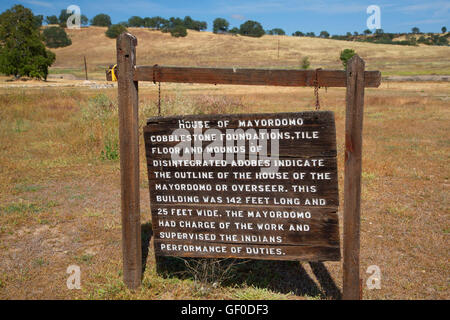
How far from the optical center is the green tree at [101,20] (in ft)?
384

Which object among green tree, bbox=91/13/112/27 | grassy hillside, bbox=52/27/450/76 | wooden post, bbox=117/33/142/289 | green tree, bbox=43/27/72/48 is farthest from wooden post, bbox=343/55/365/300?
green tree, bbox=91/13/112/27

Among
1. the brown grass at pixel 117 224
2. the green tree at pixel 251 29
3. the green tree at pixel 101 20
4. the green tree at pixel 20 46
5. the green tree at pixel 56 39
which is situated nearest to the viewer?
the brown grass at pixel 117 224

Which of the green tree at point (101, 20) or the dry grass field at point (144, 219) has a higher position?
the green tree at point (101, 20)

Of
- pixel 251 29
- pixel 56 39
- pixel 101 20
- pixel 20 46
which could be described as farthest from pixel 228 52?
pixel 101 20

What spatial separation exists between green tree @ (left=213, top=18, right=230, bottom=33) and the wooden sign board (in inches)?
5051

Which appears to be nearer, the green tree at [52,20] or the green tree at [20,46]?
the green tree at [20,46]

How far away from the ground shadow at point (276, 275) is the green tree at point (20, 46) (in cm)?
3499

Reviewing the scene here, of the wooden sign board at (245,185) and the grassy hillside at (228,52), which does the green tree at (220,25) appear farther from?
the wooden sign board at (245,185)

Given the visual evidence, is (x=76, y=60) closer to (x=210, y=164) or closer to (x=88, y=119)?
(x=88, y=119)

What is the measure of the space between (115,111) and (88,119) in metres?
0.82

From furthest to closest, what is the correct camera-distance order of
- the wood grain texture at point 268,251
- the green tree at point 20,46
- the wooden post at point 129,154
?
the green tree at point 20,46, the wooden post at point 129,154, the wood grain texture at point 268,251

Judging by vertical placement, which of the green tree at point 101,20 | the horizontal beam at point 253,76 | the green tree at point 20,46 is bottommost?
the horizontal beam at point 253,76

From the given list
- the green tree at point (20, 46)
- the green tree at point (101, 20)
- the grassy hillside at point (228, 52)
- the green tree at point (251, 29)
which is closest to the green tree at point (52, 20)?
the green tree at point (101, 20)
